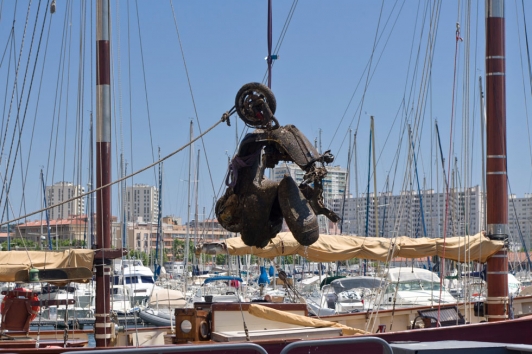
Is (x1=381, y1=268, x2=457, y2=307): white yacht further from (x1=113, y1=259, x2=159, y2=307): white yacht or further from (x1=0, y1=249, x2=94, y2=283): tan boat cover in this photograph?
(x1=0, y1=249, x2=94, y2=283): tan boat cover

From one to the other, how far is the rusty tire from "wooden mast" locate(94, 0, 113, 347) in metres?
3.78

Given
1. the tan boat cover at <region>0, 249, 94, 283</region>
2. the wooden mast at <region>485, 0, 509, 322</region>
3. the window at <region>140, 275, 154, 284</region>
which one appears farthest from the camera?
the window at <region>140, 275, 154, 284</region>

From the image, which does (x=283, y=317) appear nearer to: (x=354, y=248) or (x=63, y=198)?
(x=354, y=248)

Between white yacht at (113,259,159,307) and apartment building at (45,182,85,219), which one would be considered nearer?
apartment building at (45,182,85,219)

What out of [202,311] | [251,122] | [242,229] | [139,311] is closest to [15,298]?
[202,311]

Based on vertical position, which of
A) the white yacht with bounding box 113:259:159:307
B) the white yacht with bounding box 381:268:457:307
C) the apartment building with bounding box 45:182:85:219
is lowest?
the white yacht with bounding box 113:259:159:307

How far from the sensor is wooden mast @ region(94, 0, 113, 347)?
12234mm

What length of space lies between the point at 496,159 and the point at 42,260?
7634 mm

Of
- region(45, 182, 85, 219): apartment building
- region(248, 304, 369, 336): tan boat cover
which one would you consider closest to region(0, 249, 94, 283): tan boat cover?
region(45, 182, 85, 219): apartment building

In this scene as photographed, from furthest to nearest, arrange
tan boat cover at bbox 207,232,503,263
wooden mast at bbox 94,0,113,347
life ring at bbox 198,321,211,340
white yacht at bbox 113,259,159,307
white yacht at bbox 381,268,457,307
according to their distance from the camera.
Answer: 1. white yacht at bbox 113,259,159,307
2. white yacht at bbox 381,268,457,307
3. tan boat cover at bbox 207,232,503,263
4. wooden mast at bbox 94,0,113,347
5. life ring at bbox 198,321,211,340

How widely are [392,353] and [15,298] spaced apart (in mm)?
7882

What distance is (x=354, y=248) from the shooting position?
51.9ft

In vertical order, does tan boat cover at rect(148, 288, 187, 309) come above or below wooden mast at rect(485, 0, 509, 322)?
below

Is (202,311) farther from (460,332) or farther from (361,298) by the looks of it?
(361,298)
